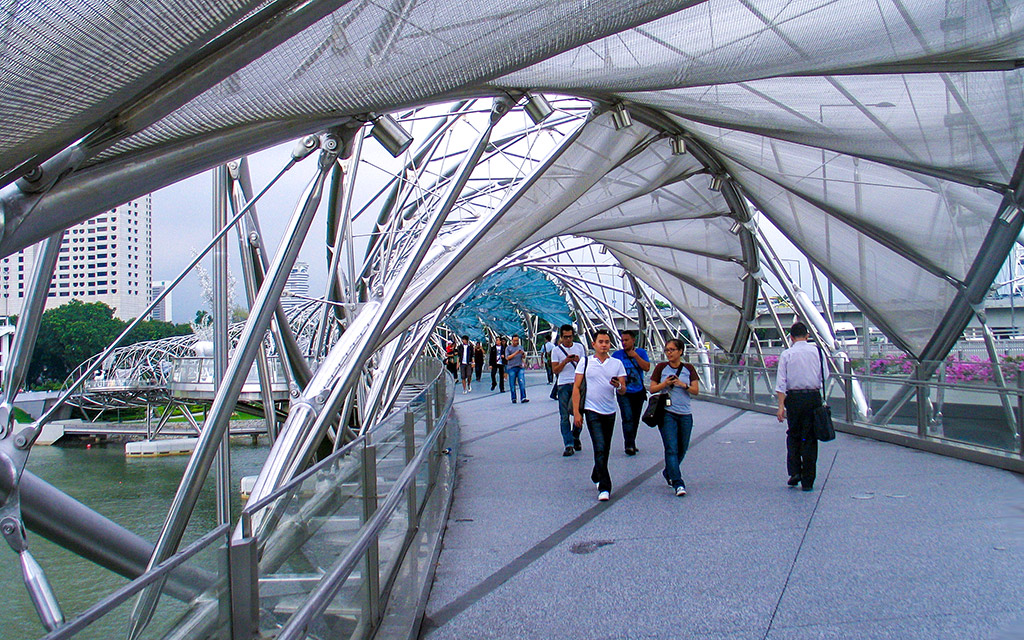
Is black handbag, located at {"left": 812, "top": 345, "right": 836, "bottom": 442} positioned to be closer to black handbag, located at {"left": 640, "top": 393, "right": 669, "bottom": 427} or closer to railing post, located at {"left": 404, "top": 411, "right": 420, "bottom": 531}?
black handbag, located at {"left": 640, "top": 393, "right": 669, "bottom": 427}

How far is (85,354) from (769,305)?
214 feet

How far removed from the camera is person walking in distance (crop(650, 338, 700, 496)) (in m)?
8.21

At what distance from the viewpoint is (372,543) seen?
4.03 meters

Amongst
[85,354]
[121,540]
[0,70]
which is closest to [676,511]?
[121,540]

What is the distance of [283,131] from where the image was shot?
507 centimetres

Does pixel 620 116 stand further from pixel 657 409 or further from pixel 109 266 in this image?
pixel 109 266

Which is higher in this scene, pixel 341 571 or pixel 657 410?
pixel 657 410

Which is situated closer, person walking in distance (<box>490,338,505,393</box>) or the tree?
person walking in distance (<box>490,338,505,393</box>)

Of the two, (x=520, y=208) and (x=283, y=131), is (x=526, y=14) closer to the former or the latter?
(x=283, y=131)

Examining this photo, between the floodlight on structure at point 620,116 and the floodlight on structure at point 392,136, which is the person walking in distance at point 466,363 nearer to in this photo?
the floodlight on structure at point 620,116

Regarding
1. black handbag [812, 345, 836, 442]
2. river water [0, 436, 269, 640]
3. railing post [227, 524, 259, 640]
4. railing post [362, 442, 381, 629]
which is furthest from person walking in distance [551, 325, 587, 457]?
railing post [227, 524, 259, 640]

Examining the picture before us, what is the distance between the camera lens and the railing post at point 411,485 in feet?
→ 17.6

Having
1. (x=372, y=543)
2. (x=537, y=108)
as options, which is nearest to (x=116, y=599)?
(x=372, y=543)

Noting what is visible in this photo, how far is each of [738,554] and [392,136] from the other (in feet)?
16.2
